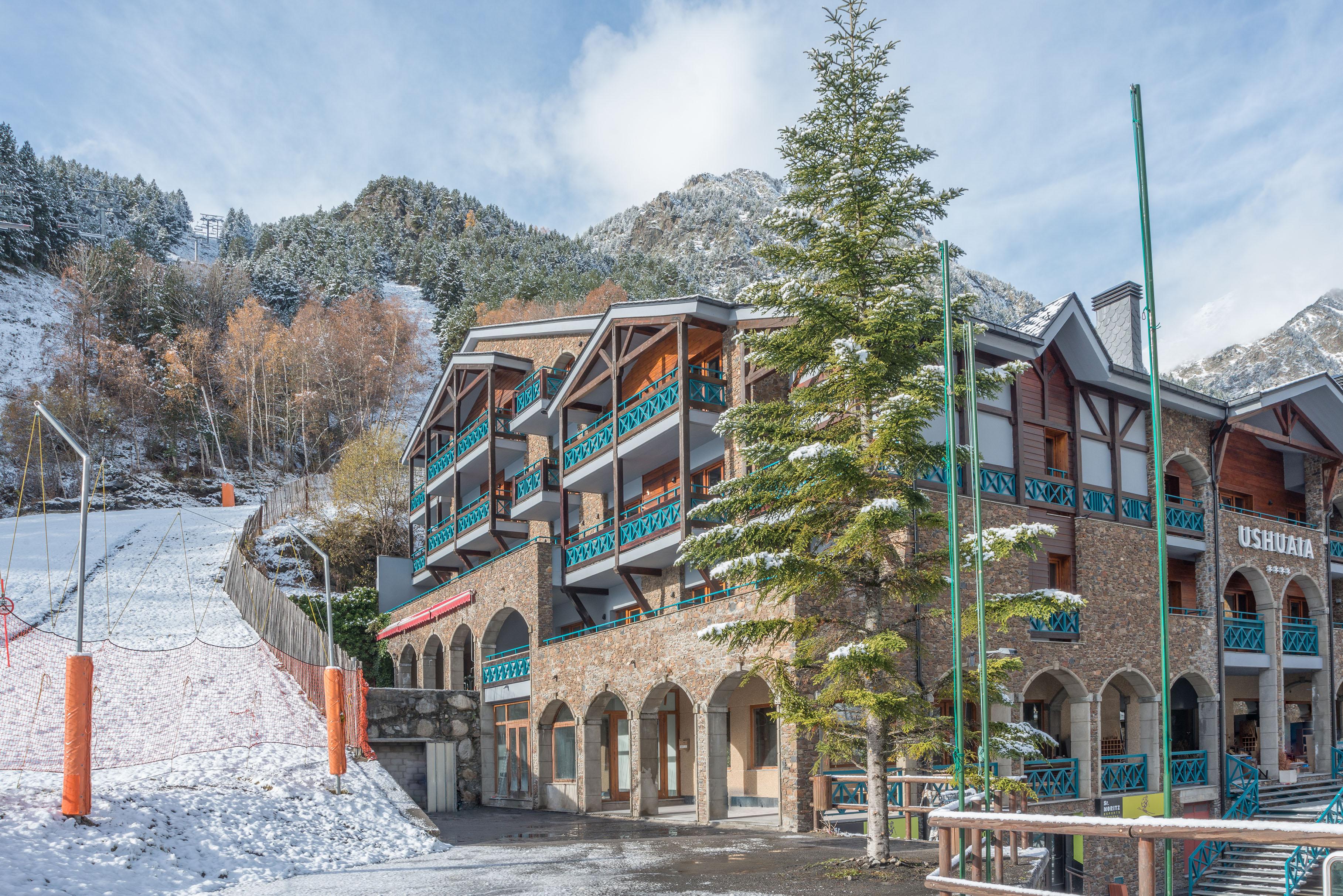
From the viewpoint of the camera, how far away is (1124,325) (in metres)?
26.1

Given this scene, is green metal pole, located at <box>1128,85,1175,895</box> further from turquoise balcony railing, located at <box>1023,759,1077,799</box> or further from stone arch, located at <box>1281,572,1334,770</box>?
stone arch, located at <box>1281,572,1334,770</box>

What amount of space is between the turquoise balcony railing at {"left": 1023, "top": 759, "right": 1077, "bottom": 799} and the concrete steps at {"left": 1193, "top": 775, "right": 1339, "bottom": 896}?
3789 millimetres

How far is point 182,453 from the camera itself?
2370 inches

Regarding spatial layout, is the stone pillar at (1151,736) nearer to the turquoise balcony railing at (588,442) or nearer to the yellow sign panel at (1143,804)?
the yellow sign panel at (1143,804)

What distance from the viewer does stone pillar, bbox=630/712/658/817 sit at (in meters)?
20.8

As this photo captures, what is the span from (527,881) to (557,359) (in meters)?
19.6

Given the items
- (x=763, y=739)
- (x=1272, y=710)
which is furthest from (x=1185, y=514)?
(x=763, y=739)

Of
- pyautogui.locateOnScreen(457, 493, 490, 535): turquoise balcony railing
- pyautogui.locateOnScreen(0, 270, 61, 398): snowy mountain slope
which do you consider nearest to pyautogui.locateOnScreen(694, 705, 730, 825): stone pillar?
pyautogui.locateOnScreen(457, 493, 490, 535): turquoise balcony railing

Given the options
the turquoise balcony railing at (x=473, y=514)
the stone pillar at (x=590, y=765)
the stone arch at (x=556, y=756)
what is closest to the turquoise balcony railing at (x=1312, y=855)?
the stone pillar at (x=590, y=765)

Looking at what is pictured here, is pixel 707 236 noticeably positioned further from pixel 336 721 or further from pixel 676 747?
pixel 336 721

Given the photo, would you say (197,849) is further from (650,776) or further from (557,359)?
(557,359)

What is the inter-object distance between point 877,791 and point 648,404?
37.4ft

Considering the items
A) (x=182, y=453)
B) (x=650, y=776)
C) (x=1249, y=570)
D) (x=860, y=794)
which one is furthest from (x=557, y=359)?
(x=182, y=453)

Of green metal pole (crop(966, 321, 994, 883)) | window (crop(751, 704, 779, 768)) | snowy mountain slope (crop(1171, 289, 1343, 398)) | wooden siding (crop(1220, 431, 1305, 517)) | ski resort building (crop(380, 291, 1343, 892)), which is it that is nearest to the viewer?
green metal pole (crop(966, 321, 994, 883))
